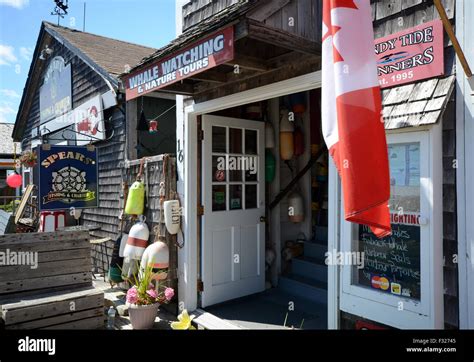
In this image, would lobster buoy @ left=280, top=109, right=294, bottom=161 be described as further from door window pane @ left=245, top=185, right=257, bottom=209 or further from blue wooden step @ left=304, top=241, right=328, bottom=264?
blue wooden step @ left=304, top=241, right=328, bottom=264


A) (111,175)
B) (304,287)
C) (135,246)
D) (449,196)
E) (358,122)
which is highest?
(358,122)

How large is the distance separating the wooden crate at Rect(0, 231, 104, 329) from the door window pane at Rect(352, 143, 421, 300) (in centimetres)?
290

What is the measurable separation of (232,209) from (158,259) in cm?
111

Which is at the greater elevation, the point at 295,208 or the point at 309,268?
the point at 295,208

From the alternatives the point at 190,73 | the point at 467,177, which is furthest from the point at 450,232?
the point at 190,73

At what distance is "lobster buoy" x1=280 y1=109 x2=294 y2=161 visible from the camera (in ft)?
16.7

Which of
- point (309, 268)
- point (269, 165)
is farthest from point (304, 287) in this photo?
point (269, 165)

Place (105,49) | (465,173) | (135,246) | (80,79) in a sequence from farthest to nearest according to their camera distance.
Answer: (105,49)
(80,79)
(135,246)
(465,173)

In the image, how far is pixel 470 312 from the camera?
2.15m

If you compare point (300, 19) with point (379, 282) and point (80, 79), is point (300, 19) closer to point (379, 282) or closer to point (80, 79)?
point (379, 282)

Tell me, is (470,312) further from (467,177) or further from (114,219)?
(114,219)

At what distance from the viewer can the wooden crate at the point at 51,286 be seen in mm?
3590

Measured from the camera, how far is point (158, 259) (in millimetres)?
4375
